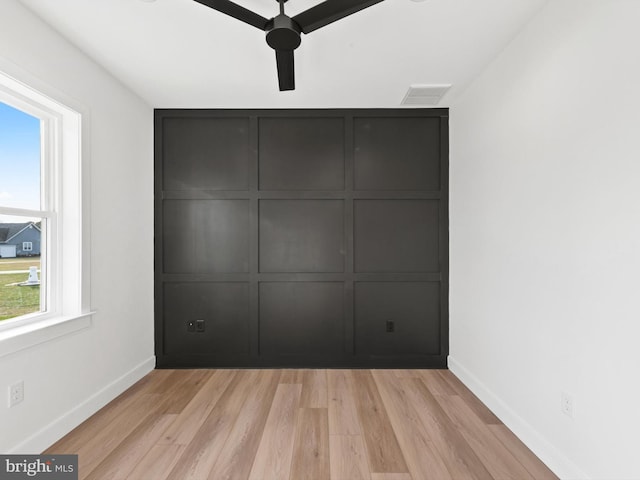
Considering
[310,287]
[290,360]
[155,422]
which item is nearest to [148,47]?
[310,287]

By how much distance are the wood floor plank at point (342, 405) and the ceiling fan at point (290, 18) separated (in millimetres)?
2271

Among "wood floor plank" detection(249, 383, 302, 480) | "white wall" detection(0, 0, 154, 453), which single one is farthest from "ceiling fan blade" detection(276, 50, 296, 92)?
"wood floor plank" detection(249, 383, 302, 480)

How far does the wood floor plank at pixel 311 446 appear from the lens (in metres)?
A: 1.76

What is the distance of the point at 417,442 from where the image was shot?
6.64ft

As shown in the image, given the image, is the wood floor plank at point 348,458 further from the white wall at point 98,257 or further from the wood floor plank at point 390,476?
the white wall at point 98,257

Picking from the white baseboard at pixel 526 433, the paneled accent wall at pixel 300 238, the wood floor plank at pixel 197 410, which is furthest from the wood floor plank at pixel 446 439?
the wood floor plank at pixel 197 410

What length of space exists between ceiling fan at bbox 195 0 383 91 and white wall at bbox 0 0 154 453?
1.20 m

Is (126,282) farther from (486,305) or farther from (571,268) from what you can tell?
(571,268)

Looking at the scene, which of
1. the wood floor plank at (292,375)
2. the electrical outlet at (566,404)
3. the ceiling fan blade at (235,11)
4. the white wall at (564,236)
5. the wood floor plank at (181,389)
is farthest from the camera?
the wood floor plank at (292,375)

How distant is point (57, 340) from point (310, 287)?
6.38ft

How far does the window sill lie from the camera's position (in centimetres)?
174

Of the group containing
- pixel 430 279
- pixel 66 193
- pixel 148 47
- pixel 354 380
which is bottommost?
pixel 354 380

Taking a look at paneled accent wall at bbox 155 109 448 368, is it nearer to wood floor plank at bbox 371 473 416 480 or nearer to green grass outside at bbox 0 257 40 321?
green grass outside at bbox 0 257 40 321
